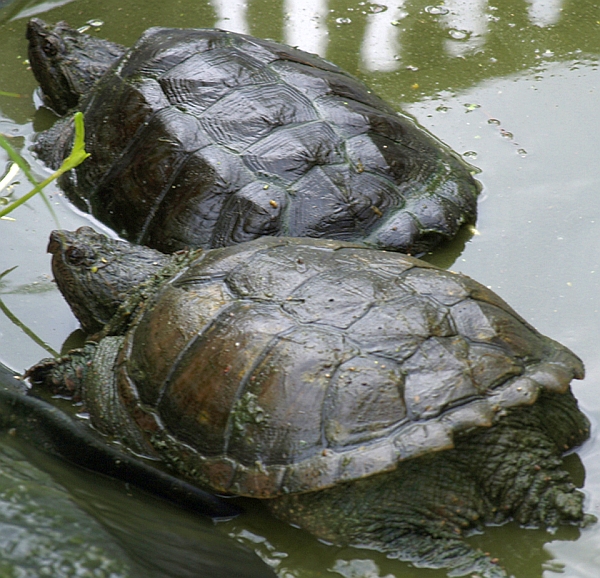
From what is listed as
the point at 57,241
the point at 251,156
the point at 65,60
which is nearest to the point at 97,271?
the point at 57,241

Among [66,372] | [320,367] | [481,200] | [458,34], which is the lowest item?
[66,372]

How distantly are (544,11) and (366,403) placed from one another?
4648mm

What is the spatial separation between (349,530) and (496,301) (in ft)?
3.54

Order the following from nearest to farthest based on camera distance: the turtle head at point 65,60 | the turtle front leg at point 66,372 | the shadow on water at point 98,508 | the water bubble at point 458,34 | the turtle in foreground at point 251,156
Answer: the shadow on water at point 98,508 < the turtle front leg at point 66,372 < the turtle in foreground at point 251,156 < the turtle head at point 65,60 < the water bubble at point 458,34

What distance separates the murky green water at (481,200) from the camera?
2.63m

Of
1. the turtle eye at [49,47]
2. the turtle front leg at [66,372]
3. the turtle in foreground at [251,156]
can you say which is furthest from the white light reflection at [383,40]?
the turtle front leg at [66,372]

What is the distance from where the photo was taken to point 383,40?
6.10 metres

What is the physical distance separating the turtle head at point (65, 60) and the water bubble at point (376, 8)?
6.79 feet

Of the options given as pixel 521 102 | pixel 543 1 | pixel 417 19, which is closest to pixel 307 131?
pixel 521 102

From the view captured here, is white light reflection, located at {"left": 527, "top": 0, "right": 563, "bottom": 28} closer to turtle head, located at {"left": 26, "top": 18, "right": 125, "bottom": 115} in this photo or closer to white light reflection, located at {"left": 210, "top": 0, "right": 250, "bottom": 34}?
white light reflection, located at {"left": 210, "top": 0, "right": 250, "bottom": 34}

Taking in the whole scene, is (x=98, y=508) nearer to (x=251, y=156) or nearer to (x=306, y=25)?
(x=251, y=156)

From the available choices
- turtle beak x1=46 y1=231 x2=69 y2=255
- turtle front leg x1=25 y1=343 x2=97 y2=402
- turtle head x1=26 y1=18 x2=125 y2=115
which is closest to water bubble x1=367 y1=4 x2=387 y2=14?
turtle head x1=26 y1=18 x2=125 y2=115

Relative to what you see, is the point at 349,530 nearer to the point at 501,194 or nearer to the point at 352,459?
the point at 352,459

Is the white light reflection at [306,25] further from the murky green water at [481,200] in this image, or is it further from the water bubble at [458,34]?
the water bubble at [458,34]
